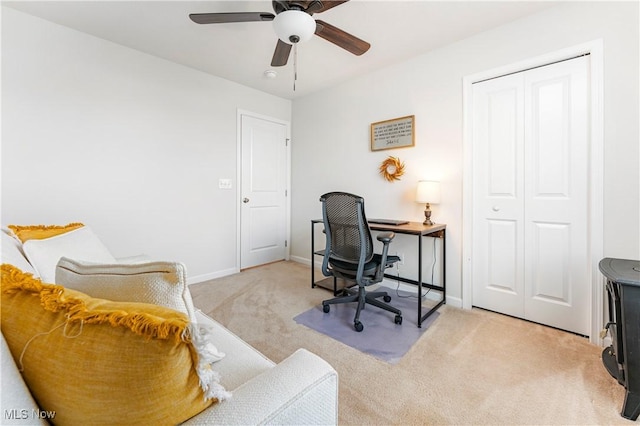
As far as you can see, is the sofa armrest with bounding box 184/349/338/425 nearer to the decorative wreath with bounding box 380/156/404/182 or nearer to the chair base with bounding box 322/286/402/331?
the chair base with bounding box 322/286/402/331

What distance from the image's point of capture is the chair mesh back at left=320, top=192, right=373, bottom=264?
2.12 meters

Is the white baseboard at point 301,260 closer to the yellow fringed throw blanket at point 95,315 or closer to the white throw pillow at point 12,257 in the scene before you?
the white throw pillow at point 12,257

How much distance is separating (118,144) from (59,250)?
1682 millimetres

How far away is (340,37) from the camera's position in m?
1.96

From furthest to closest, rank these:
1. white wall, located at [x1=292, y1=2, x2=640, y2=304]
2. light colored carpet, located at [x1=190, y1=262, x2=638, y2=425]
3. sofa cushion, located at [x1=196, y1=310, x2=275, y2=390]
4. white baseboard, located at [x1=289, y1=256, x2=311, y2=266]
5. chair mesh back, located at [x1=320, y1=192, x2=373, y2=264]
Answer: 1. white baseboard, located at [x1=289, y1=256, x2=311, y2=266]
2. chair mesh back, located at [x1=320, y1=192, x2=373, y2=264]
3. white wall, located at [x1=292, y1=2, x2=640, y2=304]
4. light colored carpet, located at [x1=190, y1=262, x2=638, y2=425]
5. sofa cushion, located at [x1=196, y1=310, x2=275, y2=390]

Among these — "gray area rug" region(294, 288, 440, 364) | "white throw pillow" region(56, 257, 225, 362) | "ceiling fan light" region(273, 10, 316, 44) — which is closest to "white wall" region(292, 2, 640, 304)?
"gray area rug" region(294, 288, 440, 364)

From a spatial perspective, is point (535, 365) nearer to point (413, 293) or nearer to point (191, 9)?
point (413, 293)

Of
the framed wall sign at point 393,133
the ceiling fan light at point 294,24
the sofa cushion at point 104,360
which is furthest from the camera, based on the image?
the framed wall sign at point 393,133

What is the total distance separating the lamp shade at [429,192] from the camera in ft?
8.33

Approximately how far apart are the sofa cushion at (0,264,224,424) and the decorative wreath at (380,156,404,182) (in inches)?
106

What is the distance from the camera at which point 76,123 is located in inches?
94.1

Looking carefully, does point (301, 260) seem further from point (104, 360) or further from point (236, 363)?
point (104, 360)

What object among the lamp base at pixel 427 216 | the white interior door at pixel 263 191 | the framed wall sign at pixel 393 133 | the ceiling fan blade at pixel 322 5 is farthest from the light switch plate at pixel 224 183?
the lamp base at pixel 427 216

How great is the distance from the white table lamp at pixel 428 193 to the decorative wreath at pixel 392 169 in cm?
36
